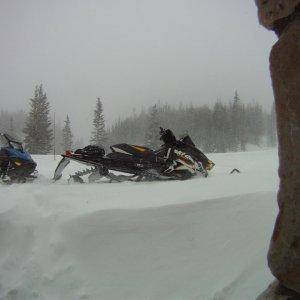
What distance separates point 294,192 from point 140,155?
4.81 metres

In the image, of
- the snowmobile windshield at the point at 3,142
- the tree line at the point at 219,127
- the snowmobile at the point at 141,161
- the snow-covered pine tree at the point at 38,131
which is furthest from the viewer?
the tree line at the point at 219,127

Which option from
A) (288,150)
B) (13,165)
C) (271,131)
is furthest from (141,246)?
(271,131)

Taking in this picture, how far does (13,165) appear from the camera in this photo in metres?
7.38

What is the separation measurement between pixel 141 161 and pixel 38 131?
3452cm

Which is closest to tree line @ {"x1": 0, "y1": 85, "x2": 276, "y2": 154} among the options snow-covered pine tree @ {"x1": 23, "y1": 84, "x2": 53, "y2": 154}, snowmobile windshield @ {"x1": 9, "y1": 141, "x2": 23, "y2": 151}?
snow-covered pine tree @ {"x1": 23, "y1": 84, "x2": 53, "y2": 154}

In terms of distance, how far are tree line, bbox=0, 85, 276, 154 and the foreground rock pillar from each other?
3782 cm

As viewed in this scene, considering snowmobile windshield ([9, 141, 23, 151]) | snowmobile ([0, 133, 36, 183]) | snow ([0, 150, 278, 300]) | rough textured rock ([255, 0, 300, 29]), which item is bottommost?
snow ([0, 150, 278, 300])

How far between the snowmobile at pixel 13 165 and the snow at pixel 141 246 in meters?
3.26

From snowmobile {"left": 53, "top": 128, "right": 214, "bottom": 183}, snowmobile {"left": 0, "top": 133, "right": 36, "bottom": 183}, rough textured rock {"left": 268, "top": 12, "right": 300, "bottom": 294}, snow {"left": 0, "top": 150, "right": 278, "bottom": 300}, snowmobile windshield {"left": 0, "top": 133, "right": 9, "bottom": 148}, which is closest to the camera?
rough textured rock {"left": 268, "top": 12, "right": 300, "bottom": 294}

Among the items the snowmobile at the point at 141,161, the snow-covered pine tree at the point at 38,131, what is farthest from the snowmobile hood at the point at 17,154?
the snow-covered pine tree at the point at 38,131

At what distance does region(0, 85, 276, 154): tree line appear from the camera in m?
39.5

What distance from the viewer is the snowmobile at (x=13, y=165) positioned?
7.35m

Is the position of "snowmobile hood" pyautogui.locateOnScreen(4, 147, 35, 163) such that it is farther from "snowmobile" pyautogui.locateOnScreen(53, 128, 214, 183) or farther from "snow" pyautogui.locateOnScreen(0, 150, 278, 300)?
"snow" pyautogui.locateOnScreen(0, 150, 278, 300)

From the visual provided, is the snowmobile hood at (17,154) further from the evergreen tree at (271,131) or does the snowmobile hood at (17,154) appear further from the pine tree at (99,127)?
the evergreen tree at (271,131)
